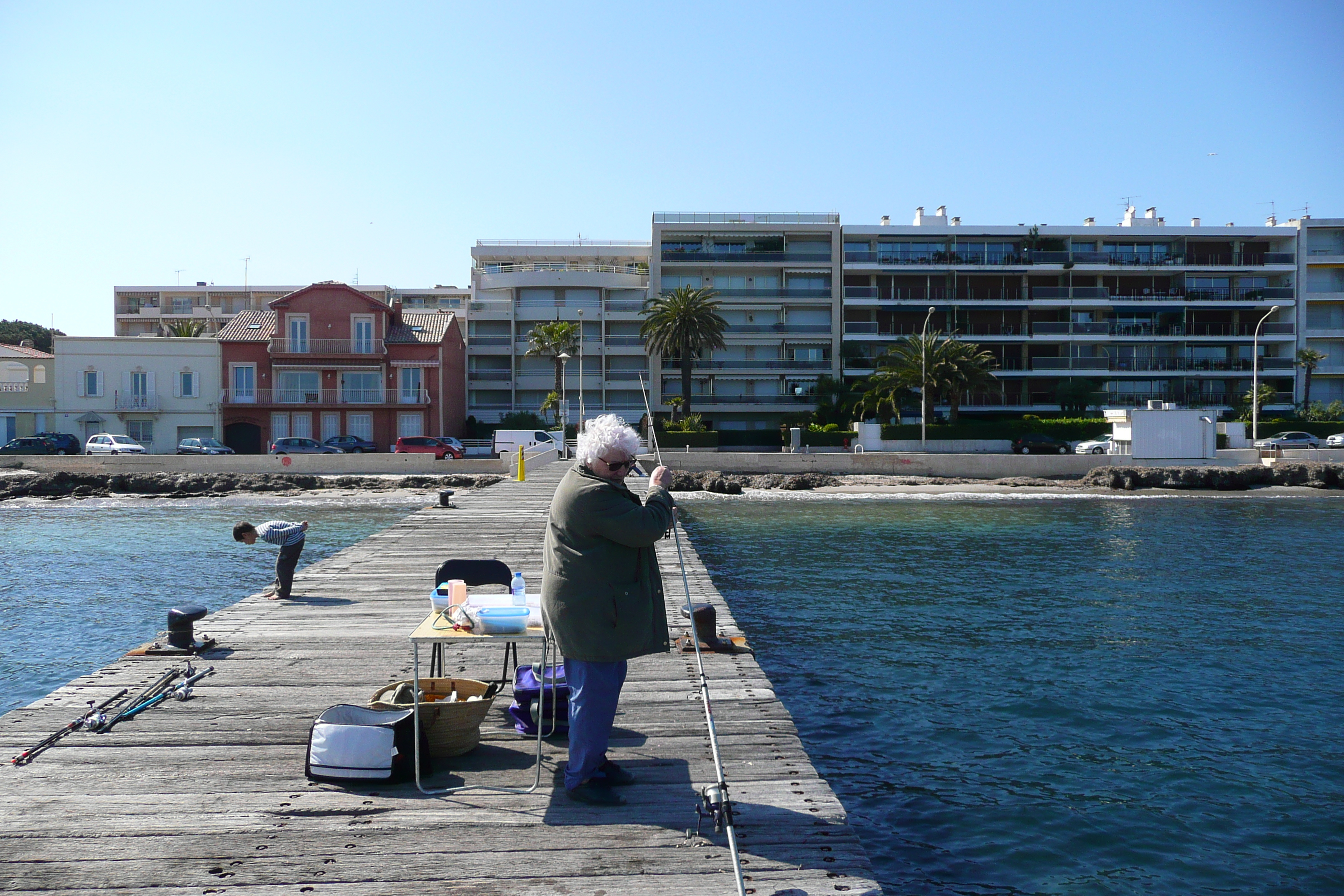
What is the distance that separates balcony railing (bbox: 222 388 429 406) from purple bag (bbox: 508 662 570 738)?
47.5 m

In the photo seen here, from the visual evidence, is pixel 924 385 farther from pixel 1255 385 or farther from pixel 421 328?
pixel 421 328

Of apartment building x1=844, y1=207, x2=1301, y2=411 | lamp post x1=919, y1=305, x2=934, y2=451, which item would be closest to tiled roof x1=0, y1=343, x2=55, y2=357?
lamp post x1=919, y1=305, x2=934, y2=451

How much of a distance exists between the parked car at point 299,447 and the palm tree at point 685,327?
64.6ft

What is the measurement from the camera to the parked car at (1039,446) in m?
50.9

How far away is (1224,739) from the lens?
8.70m

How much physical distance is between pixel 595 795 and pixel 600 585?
1.09m

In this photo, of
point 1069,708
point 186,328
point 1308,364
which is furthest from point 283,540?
point 1308,364

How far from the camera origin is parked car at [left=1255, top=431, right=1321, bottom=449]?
50.6 m

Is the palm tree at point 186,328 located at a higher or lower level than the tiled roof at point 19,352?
higher

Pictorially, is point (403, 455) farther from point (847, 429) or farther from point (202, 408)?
point (847, 429)

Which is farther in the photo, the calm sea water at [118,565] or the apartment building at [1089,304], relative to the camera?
the apartment building at [1089,304]

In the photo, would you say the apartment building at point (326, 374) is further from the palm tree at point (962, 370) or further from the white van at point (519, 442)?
the palm tree at point (962, 370)

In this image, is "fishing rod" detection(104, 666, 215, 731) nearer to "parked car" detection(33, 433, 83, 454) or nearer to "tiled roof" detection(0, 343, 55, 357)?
"parked car" detection(33, 433, 83, 454)

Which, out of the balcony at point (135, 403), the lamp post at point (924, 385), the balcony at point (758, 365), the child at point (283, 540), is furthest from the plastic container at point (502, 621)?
the balcony at point (758, 365)
